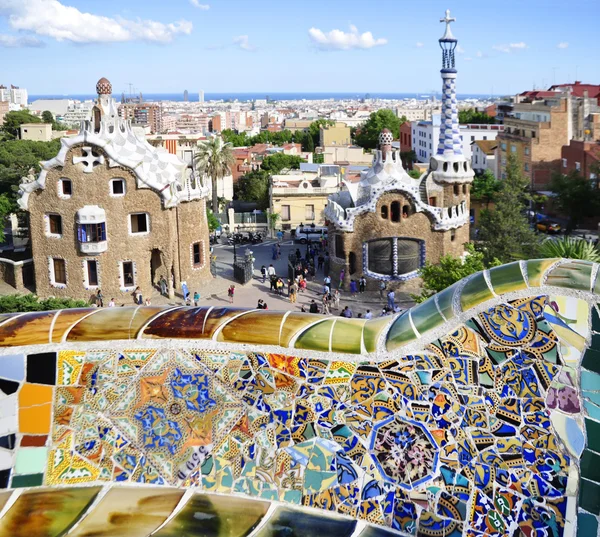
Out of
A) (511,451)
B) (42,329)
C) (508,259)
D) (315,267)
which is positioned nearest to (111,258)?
(315,267)

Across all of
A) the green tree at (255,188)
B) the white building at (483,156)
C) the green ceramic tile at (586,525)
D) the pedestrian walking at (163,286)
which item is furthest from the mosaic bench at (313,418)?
the white building at (483,156)

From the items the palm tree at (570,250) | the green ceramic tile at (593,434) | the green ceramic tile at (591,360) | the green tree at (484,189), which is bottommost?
the green tree at (484,189)

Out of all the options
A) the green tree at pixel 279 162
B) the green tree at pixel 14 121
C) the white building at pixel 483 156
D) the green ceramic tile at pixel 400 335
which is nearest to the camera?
the green ceramic tile at pixel 400 335

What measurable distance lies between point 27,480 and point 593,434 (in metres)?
4.25

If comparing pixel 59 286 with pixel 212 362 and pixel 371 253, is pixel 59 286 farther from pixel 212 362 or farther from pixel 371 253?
pixel 212 362

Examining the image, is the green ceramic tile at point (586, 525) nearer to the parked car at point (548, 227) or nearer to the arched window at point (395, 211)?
the arched window at point (395, 211)

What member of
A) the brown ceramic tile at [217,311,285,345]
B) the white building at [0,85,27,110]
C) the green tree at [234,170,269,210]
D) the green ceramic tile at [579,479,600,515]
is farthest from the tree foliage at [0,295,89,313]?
the white building at [0,85,27,110]

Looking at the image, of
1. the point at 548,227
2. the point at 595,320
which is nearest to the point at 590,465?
the point at 595,320

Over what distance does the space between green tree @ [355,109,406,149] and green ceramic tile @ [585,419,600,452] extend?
71.6 meters

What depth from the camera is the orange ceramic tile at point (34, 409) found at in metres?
6.36

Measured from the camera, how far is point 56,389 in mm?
6422

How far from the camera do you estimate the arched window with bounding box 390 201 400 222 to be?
88.0ft

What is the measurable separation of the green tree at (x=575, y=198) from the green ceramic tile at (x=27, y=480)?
1417 inches

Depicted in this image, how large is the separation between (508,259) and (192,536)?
66.4 feet
